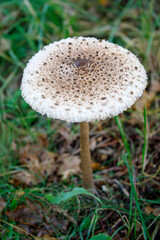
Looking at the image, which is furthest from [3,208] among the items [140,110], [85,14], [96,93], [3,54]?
[85,14]

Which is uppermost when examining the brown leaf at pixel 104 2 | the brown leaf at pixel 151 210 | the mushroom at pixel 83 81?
the brown leaf at pixel 104 2

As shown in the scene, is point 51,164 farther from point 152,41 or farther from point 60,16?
point 60,16

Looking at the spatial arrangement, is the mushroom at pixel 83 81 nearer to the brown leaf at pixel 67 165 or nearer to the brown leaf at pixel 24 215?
the brown leaf at pixel 67 165

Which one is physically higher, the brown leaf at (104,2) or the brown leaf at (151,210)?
the brown leaf at (104,2)

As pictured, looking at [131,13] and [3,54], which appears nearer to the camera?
[3,54]

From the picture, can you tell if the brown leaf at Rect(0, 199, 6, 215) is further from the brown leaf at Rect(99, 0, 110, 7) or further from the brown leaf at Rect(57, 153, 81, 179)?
the brown leaf at Rect(99, 0, 110, 7)

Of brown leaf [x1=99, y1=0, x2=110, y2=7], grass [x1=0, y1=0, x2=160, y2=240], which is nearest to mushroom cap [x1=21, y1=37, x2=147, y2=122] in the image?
grass [x1=0, y1=0, x2=160, y2=240]

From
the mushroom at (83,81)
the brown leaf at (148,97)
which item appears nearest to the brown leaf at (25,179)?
the mushroom at (83,81)
